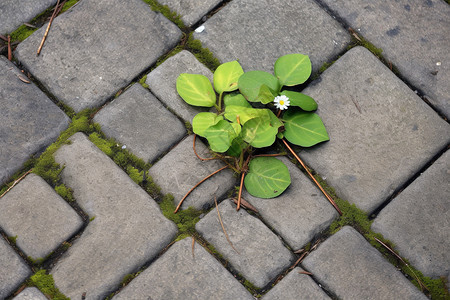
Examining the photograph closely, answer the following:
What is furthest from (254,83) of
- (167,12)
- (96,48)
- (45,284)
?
(45,284)

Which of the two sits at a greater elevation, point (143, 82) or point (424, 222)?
point (143, 82)

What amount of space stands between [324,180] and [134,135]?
78 cm

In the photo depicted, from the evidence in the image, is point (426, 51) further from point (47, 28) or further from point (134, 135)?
point (47, 28)

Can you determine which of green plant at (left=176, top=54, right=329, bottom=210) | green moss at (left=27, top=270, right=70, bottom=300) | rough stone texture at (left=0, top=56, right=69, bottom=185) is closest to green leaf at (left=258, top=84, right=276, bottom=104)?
green plant at (left=176, top=54, right=329, bottom=210)

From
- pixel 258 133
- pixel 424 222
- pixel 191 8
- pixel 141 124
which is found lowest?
pixel 424 222

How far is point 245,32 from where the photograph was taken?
2158 mm

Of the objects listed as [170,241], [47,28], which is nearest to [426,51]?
[170,241]

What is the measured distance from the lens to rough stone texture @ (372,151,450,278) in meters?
1.78

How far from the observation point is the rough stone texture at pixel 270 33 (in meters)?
2.11

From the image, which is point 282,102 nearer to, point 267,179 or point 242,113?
point 242,113

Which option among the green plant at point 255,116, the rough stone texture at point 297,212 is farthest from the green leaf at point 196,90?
the rough stone texture at point 297,212

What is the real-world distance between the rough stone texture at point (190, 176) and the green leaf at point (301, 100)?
1.23 feet

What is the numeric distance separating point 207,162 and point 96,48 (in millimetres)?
725

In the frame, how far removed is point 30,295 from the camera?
171cm
